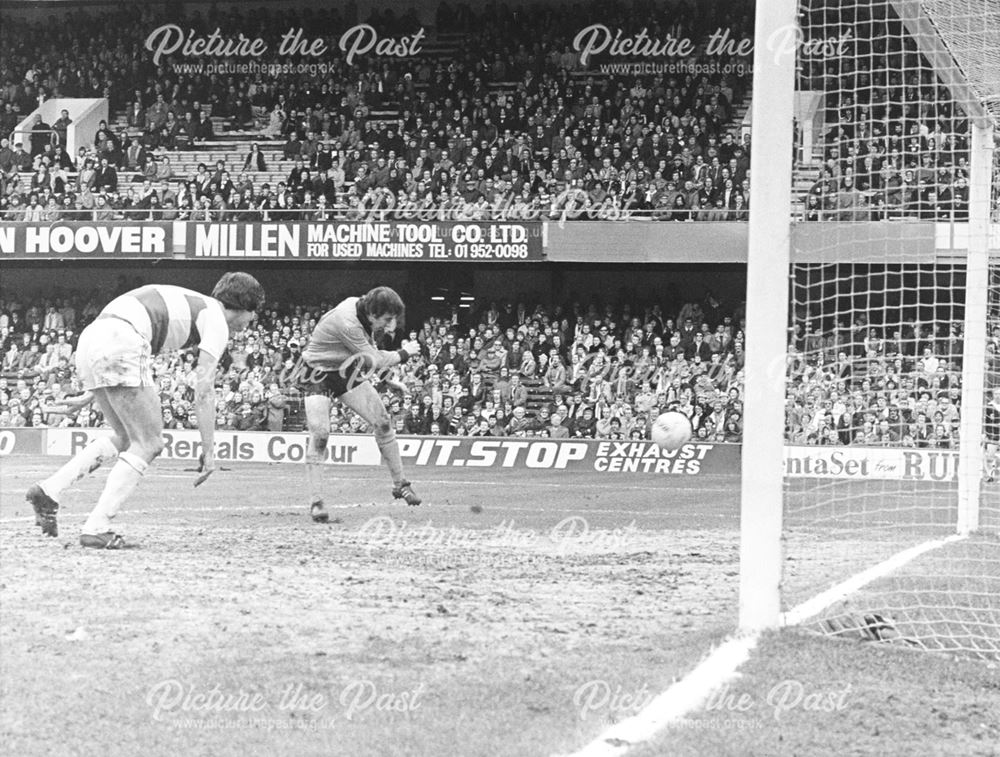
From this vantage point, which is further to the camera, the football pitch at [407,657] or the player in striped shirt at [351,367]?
the player in striped shirt at [351,367]

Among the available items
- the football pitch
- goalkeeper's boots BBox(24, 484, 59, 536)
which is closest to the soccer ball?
the football pitch

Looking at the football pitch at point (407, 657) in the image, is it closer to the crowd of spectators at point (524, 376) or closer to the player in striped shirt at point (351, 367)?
the player in striped shirt at point (351, 367)

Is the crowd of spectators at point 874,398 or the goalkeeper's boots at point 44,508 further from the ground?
the crowd of spectators at point 874,398

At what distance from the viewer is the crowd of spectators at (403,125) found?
28703 mm

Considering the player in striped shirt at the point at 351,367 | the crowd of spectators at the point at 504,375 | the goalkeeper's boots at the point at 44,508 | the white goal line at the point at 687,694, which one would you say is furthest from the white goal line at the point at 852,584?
the crowd of spectators at the point at 504,375

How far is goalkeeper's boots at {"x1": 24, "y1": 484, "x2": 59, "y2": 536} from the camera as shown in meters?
8.61

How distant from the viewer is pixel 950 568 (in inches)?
349

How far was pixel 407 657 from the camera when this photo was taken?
5340 millimetres

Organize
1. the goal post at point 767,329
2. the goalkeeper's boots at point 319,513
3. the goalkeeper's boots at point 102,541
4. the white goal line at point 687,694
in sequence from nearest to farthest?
the white goal line at point 687,694 < the goal post at point 767,329 < the goalkeeper's boots at point 102,541 < the goalkeeper's boots at point 319,513

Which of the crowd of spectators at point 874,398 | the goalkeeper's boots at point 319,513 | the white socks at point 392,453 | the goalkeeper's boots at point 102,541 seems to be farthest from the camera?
A: the crowd of spectators at point 874,398

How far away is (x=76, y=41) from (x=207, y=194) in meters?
10.0

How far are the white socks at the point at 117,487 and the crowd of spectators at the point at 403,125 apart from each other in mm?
20225

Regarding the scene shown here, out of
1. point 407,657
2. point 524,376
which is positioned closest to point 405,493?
point 407,657

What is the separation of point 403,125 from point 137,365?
81.7 ft
